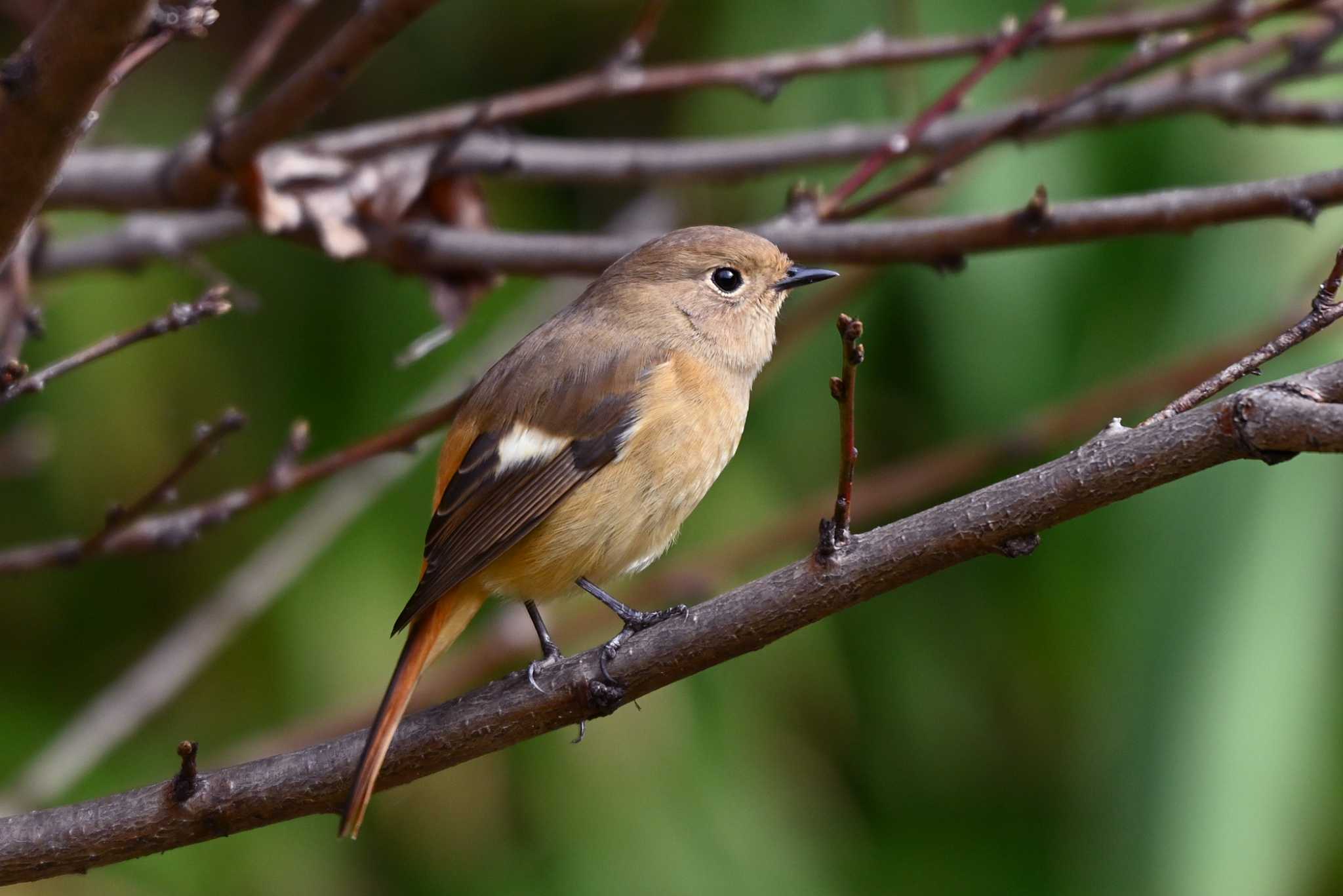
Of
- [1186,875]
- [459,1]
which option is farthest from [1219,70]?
[459,1]

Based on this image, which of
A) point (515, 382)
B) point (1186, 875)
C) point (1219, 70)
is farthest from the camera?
point (1186, 875)

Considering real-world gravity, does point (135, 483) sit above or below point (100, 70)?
above

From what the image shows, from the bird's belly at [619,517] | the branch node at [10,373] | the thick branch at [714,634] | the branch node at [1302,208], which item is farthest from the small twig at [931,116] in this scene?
the branch node at [10,373]

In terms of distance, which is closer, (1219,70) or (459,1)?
(1219,70)

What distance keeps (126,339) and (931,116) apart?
1795mm

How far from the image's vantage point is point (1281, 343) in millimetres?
1929

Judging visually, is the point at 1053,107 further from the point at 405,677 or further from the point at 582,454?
the point at 405,677

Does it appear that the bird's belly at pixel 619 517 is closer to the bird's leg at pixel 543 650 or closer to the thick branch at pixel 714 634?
the bird's leg at pixel 543 650

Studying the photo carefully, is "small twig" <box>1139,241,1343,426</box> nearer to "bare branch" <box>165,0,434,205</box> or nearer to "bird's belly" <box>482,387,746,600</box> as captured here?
"bird's belly" <box>482,387,746,600</box>

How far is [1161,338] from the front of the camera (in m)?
4.83

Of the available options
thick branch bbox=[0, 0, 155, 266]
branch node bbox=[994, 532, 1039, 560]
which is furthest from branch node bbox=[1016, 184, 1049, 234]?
thick branch bbox=[0, 0, 155, 266]

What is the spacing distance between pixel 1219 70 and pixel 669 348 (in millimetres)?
1641

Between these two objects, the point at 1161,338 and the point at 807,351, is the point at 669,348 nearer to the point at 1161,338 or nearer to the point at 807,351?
the point at 807,351

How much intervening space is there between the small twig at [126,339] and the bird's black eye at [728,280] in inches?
59.5
